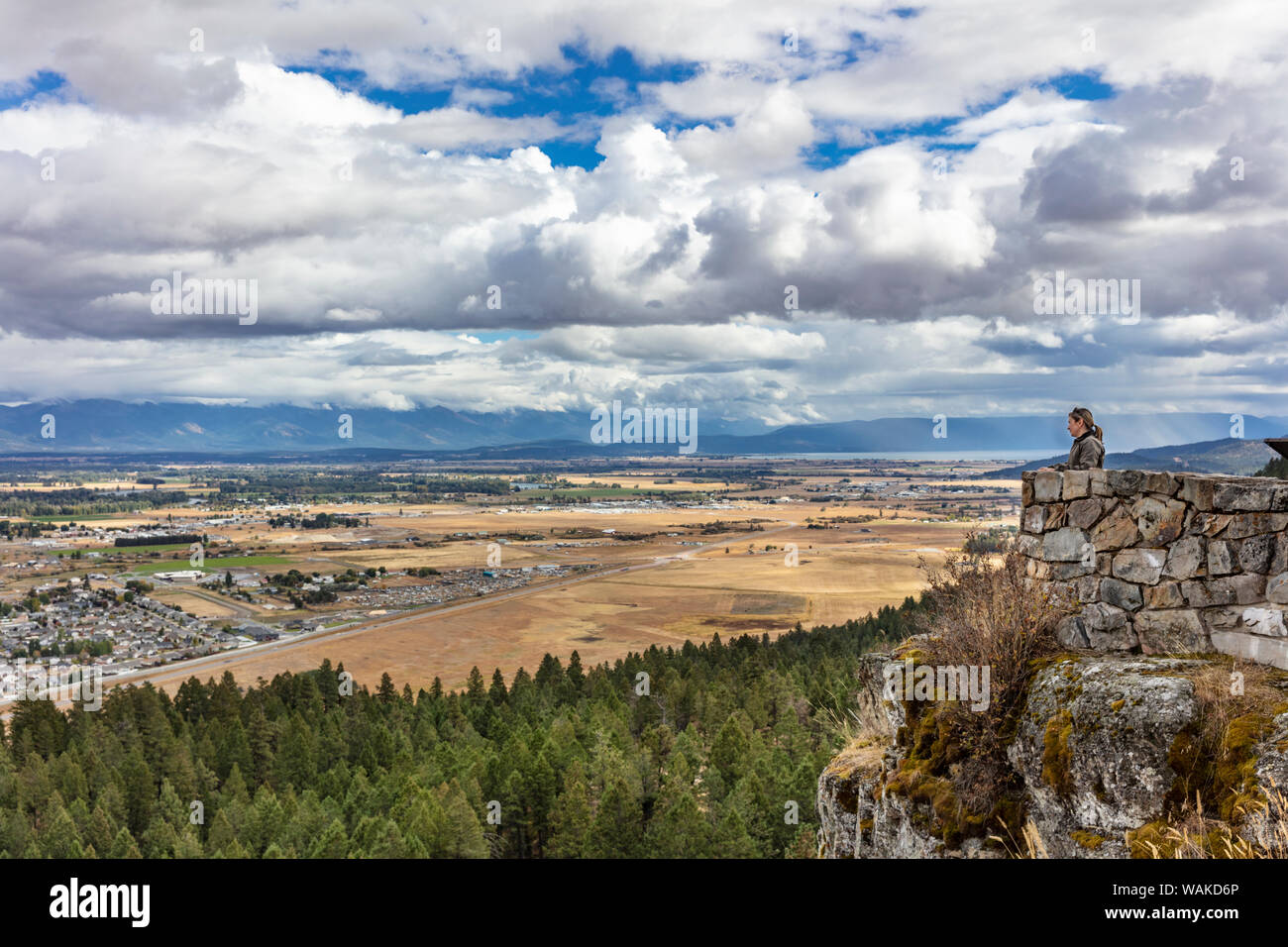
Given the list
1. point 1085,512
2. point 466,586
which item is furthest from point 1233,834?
point 466,586

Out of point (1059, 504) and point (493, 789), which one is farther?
point (493, 789)

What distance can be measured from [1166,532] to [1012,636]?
247cm

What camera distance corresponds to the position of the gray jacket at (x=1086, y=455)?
12.5 meters

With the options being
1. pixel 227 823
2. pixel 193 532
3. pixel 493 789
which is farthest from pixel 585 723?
pixel 193 532

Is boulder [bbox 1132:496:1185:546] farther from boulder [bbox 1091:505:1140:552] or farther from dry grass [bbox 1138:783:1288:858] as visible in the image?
dry grass [bbox 1138:783:1288:858]

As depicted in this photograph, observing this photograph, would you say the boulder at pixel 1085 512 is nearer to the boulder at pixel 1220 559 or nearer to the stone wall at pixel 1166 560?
the stone wall at pixel 1166 560

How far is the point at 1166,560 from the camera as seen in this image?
11180mm

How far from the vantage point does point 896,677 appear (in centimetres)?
1348

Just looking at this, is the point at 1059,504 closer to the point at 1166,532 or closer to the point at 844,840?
the point at 1166,532

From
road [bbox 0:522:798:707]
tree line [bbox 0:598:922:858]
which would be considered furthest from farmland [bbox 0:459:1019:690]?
tree line [bbox 0:598:922:858]

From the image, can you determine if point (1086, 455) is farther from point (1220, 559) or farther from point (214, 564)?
point (214, 564)

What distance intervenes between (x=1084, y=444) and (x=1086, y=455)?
0.23 meters

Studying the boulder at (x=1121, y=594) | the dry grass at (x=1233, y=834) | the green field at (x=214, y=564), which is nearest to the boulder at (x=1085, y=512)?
the boulder at (x=1121, y=594)

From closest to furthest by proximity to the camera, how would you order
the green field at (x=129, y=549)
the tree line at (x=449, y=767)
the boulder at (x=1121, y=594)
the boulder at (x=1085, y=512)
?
the boulder at (x=1121, y=594) < the boulder at (x=1085, y=512) < the tree line at (x=449, y=767) < the green field at (x=129, y=549)
